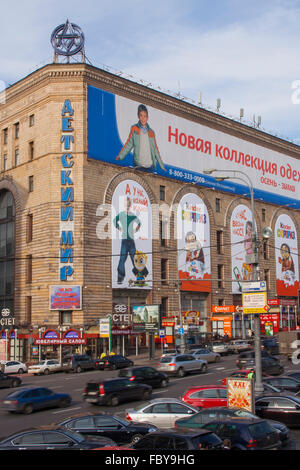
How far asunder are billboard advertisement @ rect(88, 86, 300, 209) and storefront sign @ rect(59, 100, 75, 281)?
2.60 meters

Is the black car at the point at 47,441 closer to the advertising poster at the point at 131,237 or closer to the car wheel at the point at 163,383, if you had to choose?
the car wheel at the point at 163,383

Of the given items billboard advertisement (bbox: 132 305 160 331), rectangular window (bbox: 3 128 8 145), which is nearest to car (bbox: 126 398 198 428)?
billboard advertisement (bbox: 132 305 160 331)

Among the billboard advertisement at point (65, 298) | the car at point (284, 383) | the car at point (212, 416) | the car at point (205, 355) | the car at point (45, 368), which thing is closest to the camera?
the car at point (212, 416)

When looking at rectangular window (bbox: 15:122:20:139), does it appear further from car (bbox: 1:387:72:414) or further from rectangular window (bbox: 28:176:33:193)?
car (bbox: 1:387:72:414)

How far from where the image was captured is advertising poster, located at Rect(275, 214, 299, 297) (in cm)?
9050

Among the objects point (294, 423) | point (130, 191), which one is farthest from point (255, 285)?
point (130, 191)

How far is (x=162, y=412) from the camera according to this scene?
21.6 metres

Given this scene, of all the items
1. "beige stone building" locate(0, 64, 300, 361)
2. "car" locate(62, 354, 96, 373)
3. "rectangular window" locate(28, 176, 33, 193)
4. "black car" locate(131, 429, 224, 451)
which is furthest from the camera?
"rectangular window" locate(28, 176, 33, 193)

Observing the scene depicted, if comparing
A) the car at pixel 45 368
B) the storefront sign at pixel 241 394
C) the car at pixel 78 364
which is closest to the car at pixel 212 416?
the storefront sign at pixel 241 394

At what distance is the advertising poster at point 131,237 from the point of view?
65.1 metres

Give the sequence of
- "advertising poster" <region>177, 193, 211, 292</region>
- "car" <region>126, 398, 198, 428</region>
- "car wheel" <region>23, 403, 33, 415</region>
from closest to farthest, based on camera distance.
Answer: "car" <region>126, 398, 198, 428</region> → "car wheel" <region>23, 403, 33, 415</region> → "advertising poster" <region>177, 193, 211, 292</region>

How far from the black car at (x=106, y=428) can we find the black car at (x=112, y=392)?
9.75 m

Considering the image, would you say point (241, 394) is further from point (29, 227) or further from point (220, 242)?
point (220, 242)

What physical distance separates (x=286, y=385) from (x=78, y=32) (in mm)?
56407
